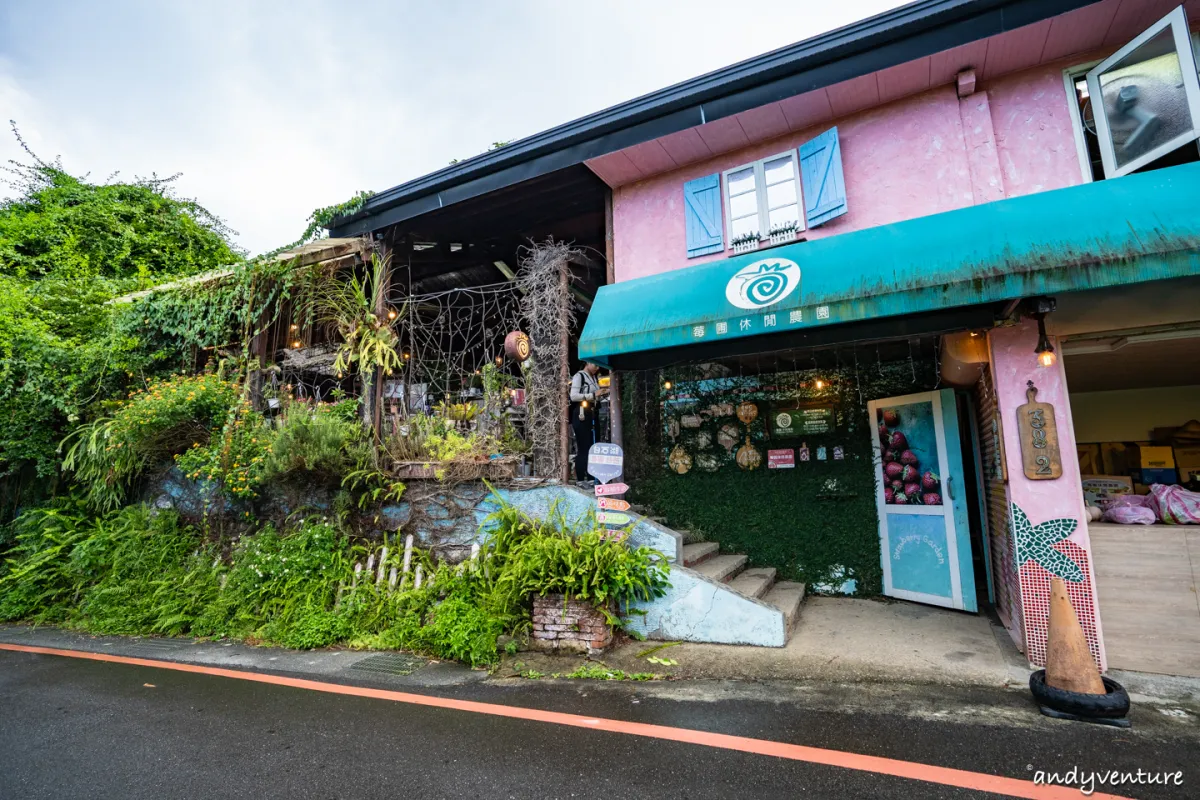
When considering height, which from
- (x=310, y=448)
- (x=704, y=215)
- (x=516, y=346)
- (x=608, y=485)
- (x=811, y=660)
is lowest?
(x=811, y=660)

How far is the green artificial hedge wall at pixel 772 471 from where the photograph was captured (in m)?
6.55

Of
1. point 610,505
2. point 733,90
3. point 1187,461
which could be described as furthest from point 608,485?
point 1187,461

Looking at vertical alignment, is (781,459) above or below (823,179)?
below

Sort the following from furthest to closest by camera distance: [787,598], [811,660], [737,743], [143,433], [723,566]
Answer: [143,433] < [723,566] < [787,598] < [811,660] < [737,743]

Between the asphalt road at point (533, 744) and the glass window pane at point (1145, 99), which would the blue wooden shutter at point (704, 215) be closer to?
the glass window pane at point (1145, 99)

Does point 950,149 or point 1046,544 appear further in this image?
point 950,149

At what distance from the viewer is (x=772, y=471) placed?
701cm

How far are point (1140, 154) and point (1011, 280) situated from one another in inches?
82.0

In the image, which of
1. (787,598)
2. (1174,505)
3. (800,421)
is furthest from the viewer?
Answer: (800,421)

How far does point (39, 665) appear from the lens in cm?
539

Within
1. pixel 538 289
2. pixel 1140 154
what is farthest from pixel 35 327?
pixel 1140 154

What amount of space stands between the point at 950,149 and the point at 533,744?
6658mm

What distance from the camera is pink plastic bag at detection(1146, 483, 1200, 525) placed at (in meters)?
4.31

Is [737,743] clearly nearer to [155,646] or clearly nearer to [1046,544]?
[1046,544]
